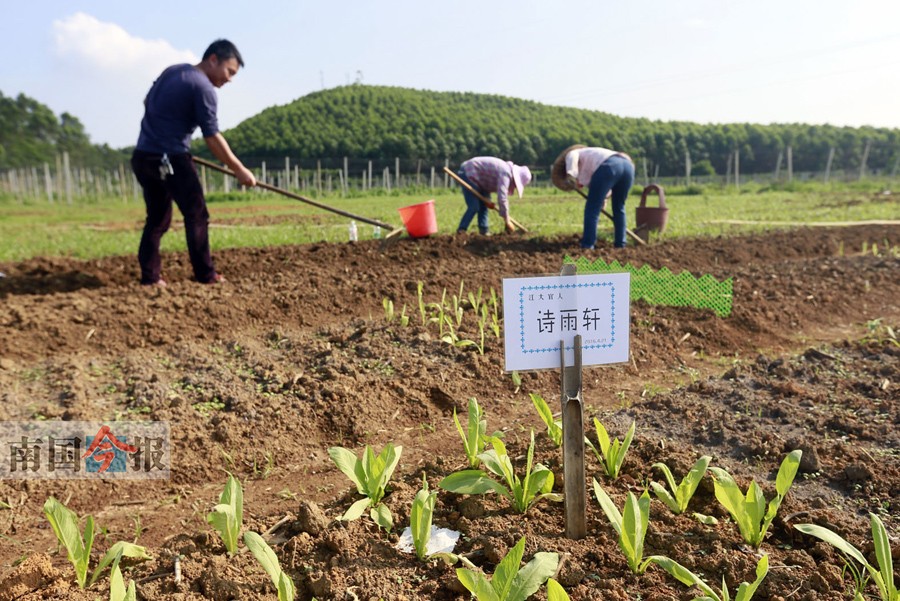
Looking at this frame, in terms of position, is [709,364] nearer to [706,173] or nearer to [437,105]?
[706,173]

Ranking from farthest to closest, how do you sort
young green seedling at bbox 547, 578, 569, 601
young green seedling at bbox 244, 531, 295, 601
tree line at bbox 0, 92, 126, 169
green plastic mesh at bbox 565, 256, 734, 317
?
tree line at bbox 0, 92, 126, 169, green plastic mesh at bbox 565, 256, 734, 317, young green seedling at bbox 244, 531, 295, 601, young green seedling at bbox 547, 578, 569, 601

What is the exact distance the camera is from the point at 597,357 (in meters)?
1.96

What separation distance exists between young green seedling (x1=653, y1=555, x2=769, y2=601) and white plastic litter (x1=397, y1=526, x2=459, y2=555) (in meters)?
0.65

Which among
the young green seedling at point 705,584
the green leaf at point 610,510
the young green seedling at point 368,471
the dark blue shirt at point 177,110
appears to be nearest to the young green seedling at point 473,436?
the young green seedling at point 368,471

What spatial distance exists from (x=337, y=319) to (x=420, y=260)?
239 cm

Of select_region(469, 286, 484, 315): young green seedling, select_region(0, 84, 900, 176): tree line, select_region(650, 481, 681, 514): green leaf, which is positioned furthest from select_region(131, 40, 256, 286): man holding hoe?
select_region(0, 84, 900, 176): tree line

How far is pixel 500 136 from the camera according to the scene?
A: 59.6 meters

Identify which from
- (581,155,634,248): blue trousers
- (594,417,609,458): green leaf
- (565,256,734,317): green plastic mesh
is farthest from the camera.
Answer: (581,155,634,248): blue trousers

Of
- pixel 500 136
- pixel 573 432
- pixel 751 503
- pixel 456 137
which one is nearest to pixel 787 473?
pixel 751 503

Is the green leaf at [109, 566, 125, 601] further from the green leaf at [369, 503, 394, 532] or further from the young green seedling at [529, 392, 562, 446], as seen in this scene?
the young green seedling at [529, 392, 562, 446]

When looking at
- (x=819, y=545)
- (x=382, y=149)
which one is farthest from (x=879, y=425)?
(x=382, y=149)

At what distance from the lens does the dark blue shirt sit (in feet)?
17.5

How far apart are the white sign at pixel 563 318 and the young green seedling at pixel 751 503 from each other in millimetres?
515

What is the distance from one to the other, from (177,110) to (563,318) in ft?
15.8
